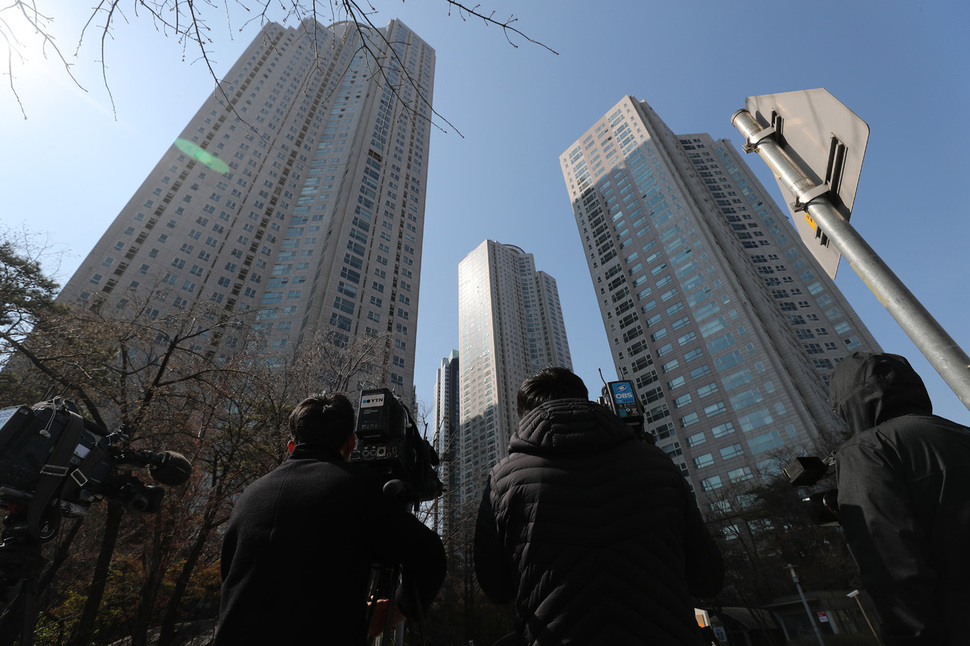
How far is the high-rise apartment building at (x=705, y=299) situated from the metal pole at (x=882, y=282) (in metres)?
43.0

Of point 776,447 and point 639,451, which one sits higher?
point 776,447

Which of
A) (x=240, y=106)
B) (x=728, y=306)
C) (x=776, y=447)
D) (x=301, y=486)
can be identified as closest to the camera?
(x=301, y=486)

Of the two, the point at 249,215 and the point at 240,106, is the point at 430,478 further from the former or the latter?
the point at 240,106

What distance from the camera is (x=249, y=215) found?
6078 centimetres

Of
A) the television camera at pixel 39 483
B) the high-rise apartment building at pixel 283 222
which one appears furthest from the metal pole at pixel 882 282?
the high-rise apartment building at pixel 283 222

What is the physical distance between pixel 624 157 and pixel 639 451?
84.5 meters

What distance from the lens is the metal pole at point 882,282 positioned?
5.81 feet

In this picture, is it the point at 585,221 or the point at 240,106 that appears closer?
the point at 240,106

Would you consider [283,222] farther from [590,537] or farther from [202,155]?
[590,537]

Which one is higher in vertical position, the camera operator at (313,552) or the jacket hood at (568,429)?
the jacket hood at (568,429)

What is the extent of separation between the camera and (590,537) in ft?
5.39

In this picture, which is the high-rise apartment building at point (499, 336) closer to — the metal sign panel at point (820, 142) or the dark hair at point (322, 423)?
the dark hair at point (322, 423)

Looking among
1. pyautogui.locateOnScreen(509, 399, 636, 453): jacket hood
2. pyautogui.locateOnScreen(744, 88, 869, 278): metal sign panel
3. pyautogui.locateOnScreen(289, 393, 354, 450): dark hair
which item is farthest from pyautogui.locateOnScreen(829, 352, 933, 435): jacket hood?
pyautogui.locateOnScreen(289, 393, 354, 450): dark hair

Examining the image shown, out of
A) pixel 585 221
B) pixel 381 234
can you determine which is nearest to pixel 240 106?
pixel 381 234
